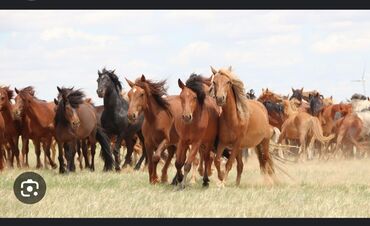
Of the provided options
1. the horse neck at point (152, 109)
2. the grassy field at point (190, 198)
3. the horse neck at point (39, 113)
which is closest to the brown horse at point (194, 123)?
the grassy field at point (190, 198)

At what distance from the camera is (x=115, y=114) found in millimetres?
17000

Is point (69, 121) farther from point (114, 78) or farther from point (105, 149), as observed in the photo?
point (105, 149)

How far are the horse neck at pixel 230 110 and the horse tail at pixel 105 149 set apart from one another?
17.4ft

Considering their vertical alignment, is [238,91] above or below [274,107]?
above

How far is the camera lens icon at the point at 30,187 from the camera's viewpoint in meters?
7.88

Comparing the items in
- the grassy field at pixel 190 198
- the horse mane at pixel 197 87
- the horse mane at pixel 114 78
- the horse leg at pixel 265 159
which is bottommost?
the grassy field at pixel 190 198

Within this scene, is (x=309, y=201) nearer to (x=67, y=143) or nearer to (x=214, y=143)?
(x=214, y=143)

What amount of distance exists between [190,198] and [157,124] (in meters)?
2.58

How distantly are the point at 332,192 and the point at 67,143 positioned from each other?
6.58 meters

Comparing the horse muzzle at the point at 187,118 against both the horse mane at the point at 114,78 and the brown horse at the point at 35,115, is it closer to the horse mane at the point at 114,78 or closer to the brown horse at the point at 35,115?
the brown horse at the point at 35,115

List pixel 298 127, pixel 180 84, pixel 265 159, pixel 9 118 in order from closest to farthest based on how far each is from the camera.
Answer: pixel 180 84, pixel 265 159, pixel 9 118, pixel 298 127

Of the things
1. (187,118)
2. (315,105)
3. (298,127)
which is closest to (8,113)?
(187,118)

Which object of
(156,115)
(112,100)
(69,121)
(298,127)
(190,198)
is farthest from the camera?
(298,127)

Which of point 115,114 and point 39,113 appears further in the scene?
point 115,114
